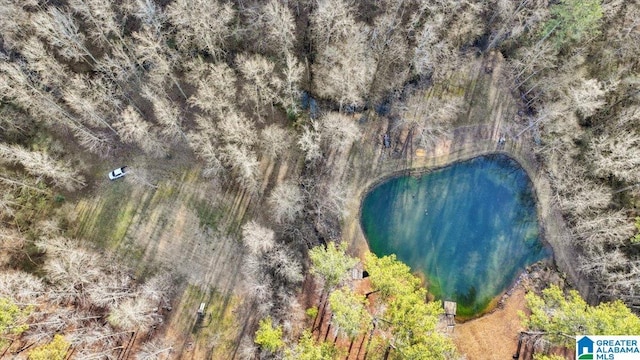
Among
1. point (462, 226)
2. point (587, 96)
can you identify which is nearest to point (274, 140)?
point (462, 226)

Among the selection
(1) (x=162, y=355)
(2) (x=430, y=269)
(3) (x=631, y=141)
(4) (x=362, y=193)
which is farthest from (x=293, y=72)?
(3) (x=631, y=141)

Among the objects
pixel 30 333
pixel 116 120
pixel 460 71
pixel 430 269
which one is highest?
pixel 460 71

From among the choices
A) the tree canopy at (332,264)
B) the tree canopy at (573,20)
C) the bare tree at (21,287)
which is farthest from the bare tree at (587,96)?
the bare tree at (21,287)

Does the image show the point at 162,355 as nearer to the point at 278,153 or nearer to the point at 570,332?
the point at 278,153

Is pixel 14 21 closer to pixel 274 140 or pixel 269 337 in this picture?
pixel 274 140

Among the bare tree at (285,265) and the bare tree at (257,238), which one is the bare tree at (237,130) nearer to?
the bare tree at (257,238)

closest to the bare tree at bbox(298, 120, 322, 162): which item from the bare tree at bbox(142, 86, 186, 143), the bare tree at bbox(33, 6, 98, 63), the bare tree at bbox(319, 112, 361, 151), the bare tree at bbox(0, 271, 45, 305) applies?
the bare tree at bbox(319, 112, 361, 151)
